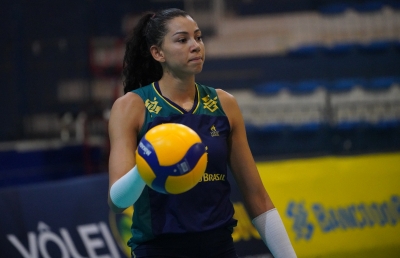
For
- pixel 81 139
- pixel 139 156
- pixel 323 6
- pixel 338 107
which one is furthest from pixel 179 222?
pixel 323 6

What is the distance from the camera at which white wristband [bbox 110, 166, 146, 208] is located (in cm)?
151

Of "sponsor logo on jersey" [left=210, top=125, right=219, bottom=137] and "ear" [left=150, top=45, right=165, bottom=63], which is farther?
"ear" [left=150, top=45, right=165, bottom=63]

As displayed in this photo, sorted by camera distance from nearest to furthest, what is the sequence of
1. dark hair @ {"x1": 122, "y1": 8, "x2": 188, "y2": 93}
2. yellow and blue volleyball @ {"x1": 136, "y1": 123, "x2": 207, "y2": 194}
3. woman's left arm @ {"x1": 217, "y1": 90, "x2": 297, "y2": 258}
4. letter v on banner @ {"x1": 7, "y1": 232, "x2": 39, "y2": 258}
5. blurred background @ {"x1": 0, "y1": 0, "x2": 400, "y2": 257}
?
yellow and blue volleyball @ {"x1": 136, "y1": 123, "x2": 207, "y2": 194} < woman's left arm @ {"x1": 217, "y1": 90, "x2": 297, "y2": 258} < dark hair @ {"x1": 122, "y1": 8, "x2": 188, "y2": 93} < letter v on banner @ {"x1": 7, "y1": 232, "x2": 39, "y2": 258} < blurred background @ {"x1": 0, "y1": 0, "x2": 400, "y2": 257}

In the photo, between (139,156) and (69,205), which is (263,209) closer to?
(139,156)

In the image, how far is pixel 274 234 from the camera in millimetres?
1886

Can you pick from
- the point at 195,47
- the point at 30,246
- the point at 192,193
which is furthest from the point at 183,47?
the point at 30,246

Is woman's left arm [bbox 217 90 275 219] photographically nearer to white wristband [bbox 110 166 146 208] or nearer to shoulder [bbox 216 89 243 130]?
shoulder [bbox 216 89 243 130]

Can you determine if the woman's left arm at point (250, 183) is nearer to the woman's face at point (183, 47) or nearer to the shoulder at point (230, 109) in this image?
the shoulder at point (230, 109)

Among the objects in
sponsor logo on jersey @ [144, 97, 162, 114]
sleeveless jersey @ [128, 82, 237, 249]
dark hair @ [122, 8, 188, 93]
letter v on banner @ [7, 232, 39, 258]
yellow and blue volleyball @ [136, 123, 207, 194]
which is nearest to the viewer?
yellow and blue volleyball @ [136, 123, 207, 194]

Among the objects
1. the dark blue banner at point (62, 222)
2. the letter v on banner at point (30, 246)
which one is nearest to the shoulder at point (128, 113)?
the dark blue banner at point (62, 222)

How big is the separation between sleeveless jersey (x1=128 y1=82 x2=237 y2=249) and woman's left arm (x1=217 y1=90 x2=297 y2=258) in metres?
0.07

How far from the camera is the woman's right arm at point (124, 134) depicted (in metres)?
1.67

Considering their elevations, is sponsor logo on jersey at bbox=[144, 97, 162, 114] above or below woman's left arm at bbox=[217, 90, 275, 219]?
above

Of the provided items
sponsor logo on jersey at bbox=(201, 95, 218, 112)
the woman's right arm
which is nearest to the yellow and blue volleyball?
the woman's right arm
